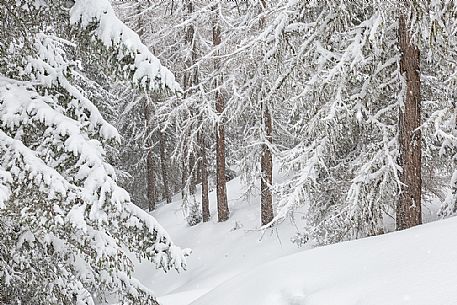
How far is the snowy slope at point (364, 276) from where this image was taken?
347 centimetres

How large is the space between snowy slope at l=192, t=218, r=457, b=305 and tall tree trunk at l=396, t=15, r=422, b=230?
430 cm

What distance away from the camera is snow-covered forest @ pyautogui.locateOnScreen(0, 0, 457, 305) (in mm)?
4438

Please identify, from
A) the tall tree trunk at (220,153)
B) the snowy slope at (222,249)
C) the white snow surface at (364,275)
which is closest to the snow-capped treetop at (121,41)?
the white snow surface at (364,275)

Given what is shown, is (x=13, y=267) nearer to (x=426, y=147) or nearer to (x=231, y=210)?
(x=426, y=147)

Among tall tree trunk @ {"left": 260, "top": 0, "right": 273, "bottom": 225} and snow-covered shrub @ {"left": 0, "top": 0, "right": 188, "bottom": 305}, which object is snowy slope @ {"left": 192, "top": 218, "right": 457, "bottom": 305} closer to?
snow-covered shrub @ {"left": 0, "top": 0, "right": 188, "bottom": 305}

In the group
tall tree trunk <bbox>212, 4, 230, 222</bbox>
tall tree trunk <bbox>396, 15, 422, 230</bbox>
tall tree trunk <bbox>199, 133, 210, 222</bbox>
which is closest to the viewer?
tall tree trunk <bbox>396, 15, 422, 230</bbox>

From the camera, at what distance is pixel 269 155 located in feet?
52.4

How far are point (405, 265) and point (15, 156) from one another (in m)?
3.79

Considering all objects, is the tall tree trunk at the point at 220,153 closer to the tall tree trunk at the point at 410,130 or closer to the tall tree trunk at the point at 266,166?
the tall tree trunk at the point at 266,166

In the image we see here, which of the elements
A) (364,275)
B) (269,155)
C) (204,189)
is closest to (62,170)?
(364,275)

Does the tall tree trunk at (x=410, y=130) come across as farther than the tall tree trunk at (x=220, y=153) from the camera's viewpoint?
No

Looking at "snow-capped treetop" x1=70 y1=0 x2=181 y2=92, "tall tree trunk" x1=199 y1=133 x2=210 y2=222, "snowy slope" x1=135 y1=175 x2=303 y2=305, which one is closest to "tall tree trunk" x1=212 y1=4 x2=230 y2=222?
"snowy slope" x1=135 y1=175 x2=303 y2=305

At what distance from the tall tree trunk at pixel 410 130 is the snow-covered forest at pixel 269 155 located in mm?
28

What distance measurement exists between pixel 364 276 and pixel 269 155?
12.1 m
